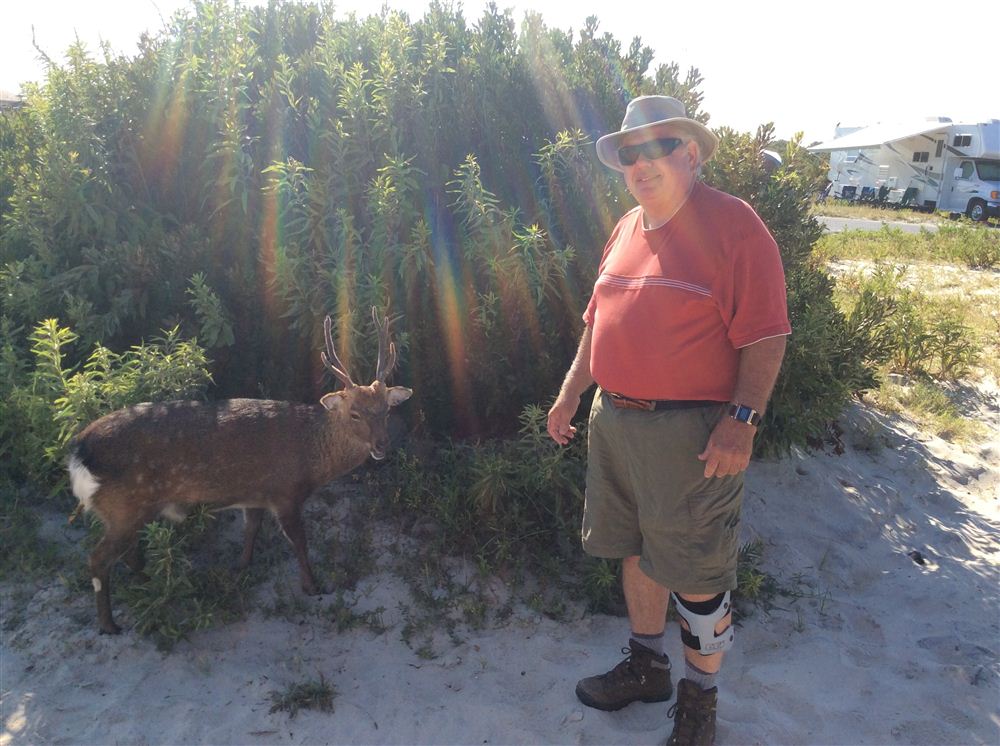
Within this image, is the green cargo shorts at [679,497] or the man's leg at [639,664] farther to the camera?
the man's leg at [639,664]

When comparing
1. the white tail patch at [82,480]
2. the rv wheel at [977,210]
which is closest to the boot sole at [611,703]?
the white tail patch at [82,480]

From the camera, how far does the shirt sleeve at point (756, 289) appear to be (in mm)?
2688

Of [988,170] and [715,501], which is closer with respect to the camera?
[715,501]

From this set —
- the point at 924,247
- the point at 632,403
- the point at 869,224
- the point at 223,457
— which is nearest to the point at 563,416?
the point at 632,403

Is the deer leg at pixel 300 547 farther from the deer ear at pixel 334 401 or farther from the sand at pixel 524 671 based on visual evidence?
the deer ear at pixel 334 401

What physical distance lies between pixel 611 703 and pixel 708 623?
2.53ft

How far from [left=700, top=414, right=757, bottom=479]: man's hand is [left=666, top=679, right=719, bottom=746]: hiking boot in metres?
1.08

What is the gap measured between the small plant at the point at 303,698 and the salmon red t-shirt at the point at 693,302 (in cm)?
213

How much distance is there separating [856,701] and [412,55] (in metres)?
5.59

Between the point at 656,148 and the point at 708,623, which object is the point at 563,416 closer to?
the point at 708,623

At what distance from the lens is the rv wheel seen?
24.2 metres

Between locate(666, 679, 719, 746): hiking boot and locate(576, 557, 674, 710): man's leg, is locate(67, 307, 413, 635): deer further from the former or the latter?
locate(666, 679, 719, 746): hiking boot

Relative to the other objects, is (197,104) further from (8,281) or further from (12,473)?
(12,473)

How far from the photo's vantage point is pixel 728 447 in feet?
9.04
